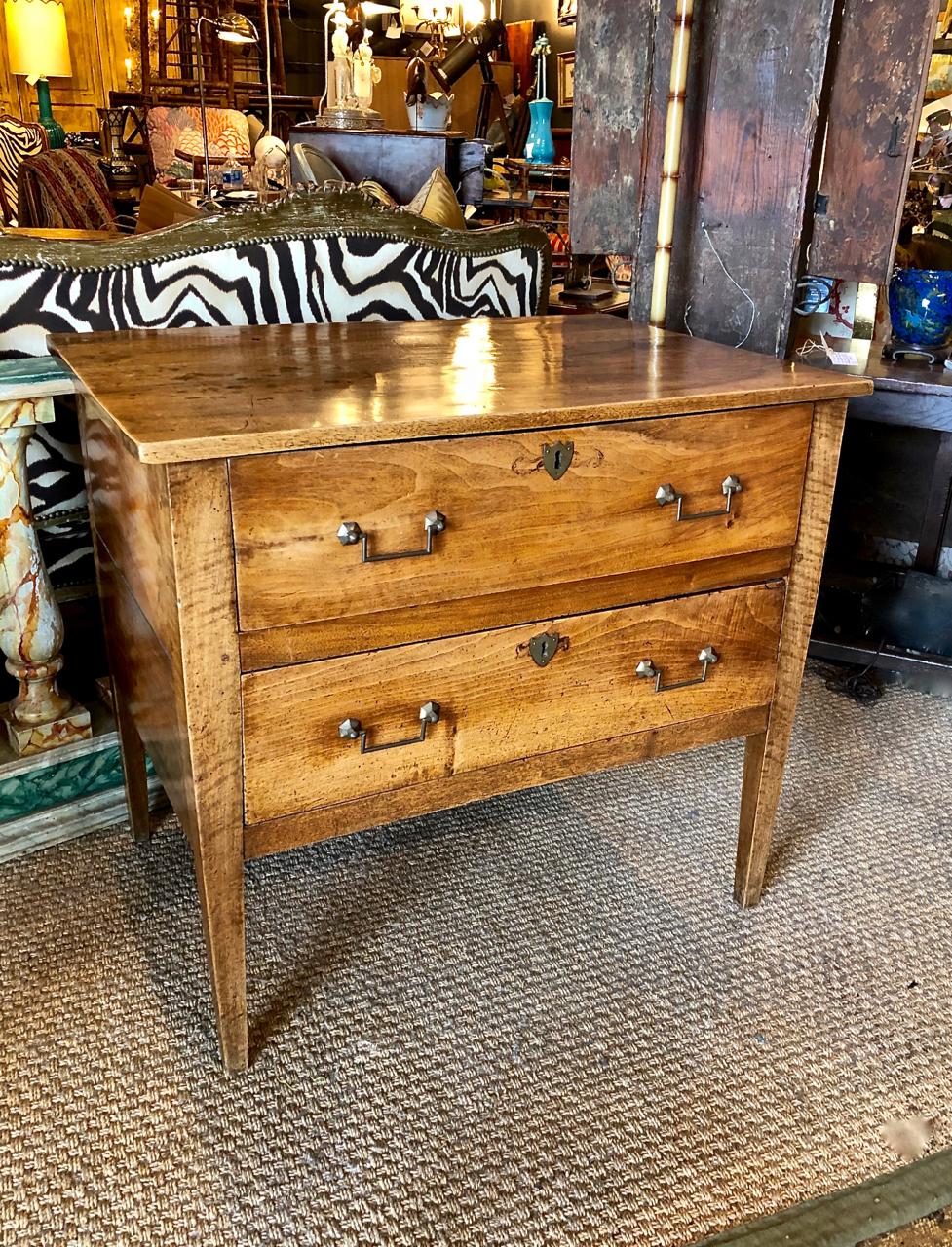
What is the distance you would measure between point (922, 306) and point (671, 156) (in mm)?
741

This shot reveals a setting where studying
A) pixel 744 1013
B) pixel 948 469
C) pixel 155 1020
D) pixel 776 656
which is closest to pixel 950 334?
pixel 948 469

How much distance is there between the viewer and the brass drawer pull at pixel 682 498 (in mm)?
1058

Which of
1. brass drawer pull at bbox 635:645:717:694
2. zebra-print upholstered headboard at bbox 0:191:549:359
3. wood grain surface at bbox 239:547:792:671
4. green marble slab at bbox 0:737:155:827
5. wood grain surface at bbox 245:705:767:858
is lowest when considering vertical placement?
Result: green marble slab at bbox 0:737:155:827

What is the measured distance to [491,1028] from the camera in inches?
46.7

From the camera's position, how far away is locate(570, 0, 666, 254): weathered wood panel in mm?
1541

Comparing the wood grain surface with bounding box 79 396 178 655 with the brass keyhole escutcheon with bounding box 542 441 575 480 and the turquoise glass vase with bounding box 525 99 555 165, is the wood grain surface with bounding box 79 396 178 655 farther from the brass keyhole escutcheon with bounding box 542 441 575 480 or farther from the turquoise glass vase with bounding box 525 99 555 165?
the turquoise glass vase with bounding box 525 99 555 165

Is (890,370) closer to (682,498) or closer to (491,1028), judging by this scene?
(682,498)

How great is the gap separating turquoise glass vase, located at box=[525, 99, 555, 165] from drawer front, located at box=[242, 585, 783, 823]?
3476 millimetres

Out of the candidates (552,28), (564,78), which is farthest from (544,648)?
(552,28)

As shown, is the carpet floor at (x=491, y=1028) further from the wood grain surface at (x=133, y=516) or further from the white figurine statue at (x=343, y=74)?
the white figurine statue at (x=343, y=74)

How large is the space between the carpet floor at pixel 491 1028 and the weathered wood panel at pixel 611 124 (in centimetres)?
91

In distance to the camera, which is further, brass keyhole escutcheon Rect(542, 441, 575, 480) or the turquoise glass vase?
the turquoise glass vase

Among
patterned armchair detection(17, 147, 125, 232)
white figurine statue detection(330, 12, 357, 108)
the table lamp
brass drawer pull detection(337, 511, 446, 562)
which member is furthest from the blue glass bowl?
the table lamp

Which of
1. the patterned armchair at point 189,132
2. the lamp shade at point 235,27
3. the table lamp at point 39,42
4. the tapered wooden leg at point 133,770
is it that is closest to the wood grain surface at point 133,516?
the tapered wooden leg at point 133,770
